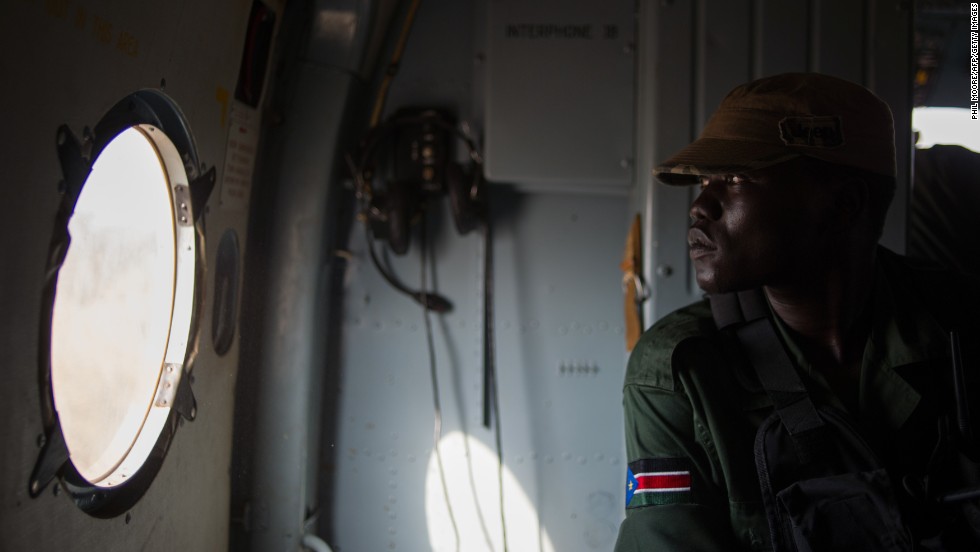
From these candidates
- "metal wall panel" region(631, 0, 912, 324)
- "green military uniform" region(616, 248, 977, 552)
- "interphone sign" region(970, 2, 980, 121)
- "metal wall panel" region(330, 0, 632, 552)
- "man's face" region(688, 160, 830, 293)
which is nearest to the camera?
"green military uniform" region(616, 248, 977, 552)

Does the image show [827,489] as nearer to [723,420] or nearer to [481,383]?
[723,420]

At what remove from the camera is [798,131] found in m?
1.57

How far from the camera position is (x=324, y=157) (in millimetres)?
2623

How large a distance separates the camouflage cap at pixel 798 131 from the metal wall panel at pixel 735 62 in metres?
0.65

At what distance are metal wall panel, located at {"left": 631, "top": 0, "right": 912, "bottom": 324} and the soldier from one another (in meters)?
0.57

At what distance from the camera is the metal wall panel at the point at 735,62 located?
2277mm

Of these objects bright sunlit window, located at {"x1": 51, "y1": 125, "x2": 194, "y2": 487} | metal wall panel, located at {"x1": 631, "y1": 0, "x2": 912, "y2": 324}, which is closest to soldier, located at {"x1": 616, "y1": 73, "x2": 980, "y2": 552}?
metal wall panel, located at {"x1": 631, "y1": 0, "x2": 912, "y2": 324}

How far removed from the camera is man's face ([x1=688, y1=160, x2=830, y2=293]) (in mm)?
1633

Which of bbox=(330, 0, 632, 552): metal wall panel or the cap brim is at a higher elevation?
the cap brim

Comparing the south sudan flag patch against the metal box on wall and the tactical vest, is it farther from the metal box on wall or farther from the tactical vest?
the metal box on wall

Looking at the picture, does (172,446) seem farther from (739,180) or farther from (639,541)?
(739,180)

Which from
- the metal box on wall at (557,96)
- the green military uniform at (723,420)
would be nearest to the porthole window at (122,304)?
the metal box on wall at (557,96)

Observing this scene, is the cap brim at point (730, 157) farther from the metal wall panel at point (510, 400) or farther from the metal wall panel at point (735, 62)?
the metal wall panel at point (510, 400)

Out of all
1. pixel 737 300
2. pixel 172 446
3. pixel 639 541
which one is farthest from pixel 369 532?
pixel 737 300
